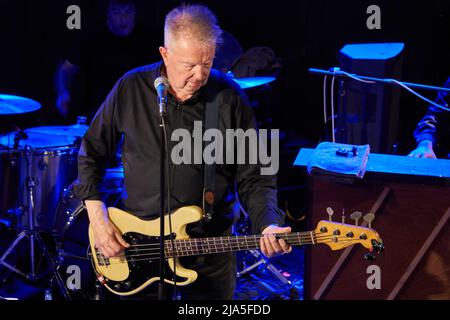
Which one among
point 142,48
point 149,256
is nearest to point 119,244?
point 149,256

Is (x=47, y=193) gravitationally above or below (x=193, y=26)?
Result: below

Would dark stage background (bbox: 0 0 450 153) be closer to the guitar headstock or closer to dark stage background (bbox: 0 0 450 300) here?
dark stage background (bbox: 0 0 450 300)

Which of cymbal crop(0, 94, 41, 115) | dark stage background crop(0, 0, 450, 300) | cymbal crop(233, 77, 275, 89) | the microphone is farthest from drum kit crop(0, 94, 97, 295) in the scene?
the microphone

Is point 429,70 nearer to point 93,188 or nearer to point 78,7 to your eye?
point 78,7

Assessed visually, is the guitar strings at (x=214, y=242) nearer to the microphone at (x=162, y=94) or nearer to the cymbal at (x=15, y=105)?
the microphone at (x=162, y=94)

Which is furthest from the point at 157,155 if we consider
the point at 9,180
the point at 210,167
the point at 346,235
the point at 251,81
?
the point at 251,81

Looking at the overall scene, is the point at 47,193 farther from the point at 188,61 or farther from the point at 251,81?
the point at 188,61

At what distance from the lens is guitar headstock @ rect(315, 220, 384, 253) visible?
9.59 ft

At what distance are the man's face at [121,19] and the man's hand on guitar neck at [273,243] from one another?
3869 millimetres

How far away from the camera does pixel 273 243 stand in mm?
2973

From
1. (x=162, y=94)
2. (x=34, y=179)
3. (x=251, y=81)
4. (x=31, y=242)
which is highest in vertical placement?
(x=162, y=94)

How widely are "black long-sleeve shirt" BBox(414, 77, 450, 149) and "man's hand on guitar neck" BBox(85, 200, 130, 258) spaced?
2.82m

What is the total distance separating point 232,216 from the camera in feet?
10.9

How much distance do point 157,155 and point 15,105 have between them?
2160 mm
